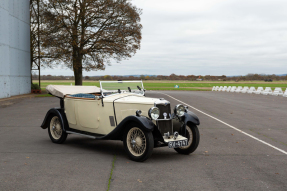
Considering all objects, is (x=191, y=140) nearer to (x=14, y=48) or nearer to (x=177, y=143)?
(x=177, y=143)

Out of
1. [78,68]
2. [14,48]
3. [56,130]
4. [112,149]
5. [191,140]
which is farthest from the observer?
[78,68]

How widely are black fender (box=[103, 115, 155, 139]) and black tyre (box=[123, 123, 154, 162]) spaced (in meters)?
0.11

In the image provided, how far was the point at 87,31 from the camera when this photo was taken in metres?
32.7

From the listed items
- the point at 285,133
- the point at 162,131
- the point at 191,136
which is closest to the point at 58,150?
the point at 162,131

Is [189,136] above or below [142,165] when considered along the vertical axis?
above

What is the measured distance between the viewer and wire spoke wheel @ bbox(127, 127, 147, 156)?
6.27 m

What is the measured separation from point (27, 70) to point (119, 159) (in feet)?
90.1

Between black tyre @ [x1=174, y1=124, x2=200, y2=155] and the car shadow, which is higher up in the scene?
black tyre @ [x1=174, y1=124, x2=200, y2=155]

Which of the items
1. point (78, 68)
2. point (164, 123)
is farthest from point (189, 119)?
point (78, 68)

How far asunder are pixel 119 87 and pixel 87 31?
2618 cm

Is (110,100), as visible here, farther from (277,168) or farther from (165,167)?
(277,168)

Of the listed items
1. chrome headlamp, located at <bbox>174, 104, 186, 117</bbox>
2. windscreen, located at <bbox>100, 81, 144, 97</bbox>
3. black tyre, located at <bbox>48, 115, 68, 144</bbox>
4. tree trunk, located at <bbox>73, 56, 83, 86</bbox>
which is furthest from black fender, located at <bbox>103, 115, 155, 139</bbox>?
tree trunk, located at <bbox>73, 56, 83, 86</bbox>

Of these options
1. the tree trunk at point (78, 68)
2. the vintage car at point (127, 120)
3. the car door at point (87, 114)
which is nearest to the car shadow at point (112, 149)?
the vintage car at point (127, 120)

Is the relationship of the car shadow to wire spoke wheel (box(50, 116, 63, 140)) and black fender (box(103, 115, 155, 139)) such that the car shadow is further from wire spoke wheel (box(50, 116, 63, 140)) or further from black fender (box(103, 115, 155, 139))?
black fender (box(103, 115, 155, 139))
